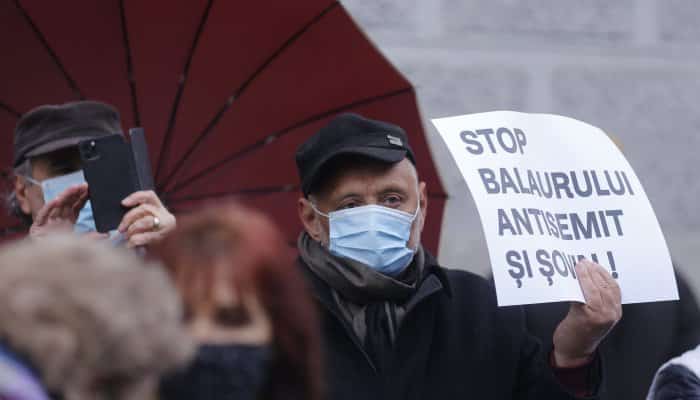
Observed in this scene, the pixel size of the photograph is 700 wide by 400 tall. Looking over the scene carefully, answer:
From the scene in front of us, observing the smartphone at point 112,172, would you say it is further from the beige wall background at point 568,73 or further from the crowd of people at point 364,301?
the beige wall background at point 568,73

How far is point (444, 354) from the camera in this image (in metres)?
3.06

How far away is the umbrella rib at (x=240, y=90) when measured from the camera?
11.4 feet

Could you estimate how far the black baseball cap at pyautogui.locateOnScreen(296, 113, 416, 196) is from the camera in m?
3.16

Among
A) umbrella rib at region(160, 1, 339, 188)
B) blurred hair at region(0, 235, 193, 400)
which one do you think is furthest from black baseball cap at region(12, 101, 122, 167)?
blurred hair at region(0, 235, 193, 400)

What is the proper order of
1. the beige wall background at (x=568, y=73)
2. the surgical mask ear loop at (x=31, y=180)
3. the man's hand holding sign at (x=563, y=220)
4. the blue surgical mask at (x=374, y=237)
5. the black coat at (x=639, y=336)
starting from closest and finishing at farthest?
the man's hand holding sign at (x=563, y=220) → the blue surgical mask at (x=374, y=237) → the surgical mask ear loop at (x=31, y=180) → the black coat at (x=639, y=336) → the beige wall background at (x=568, y=73)

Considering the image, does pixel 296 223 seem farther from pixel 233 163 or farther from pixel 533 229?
pixel 533 229

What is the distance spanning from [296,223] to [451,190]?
1.42 metres

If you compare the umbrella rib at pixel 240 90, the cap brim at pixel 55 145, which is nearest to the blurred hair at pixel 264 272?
the cap brim at pixel 55 145

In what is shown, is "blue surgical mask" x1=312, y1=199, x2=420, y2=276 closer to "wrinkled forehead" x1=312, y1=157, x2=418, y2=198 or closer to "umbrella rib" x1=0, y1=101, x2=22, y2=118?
"wrinkled forehead" x1=312, y1=157, x2=418, y2=198

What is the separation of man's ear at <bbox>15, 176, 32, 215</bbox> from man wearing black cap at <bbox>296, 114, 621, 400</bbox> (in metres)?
0.69

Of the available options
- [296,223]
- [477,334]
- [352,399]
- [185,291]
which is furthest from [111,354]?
[296,223]

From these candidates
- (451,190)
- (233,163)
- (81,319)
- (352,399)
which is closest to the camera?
(81,319)

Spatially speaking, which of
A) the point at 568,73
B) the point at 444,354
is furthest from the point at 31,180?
the point at 568,73

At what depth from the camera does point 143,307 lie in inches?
60.7
